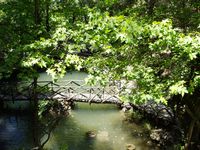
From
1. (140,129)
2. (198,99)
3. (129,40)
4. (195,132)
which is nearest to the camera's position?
(129,40)

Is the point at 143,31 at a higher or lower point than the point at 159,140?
higher

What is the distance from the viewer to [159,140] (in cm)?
1720

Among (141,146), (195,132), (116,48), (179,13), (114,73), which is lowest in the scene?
(141,146)

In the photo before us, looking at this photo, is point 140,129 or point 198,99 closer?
point 198,99

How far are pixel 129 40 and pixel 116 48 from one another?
7.52 feet

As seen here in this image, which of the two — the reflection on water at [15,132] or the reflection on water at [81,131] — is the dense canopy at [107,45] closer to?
the reflection on water at [81,131]

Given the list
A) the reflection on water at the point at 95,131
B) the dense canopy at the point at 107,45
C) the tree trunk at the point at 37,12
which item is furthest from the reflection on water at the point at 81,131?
the tree trunk at the point at 37,12

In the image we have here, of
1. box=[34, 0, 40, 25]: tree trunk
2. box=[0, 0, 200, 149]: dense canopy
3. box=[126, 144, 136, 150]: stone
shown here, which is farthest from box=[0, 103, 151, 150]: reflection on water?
box=[34, 0, 40, 25]: tree trunk

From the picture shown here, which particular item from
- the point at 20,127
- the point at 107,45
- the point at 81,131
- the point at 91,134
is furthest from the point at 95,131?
the point at 107,45

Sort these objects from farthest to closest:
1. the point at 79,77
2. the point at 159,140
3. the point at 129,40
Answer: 1. the point at 79,77
2. the point at 159,140
3. the point at 129,40

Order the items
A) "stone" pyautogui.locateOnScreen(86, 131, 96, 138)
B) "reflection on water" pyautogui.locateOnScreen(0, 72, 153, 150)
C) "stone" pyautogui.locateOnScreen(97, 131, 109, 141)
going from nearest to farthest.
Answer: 1. "reflection on water" pyautogui.locateOnScreen(0, 72, 153, 150)
2. "stone" pyautogui.locateOnScreen(97, 131, 109, 141)
3. "stone" pyautogui.locateOnScreen(86, 131, 96, 138)

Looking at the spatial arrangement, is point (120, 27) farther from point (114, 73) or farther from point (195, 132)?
point (195, 132)

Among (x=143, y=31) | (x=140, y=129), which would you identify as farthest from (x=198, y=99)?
(x=140, y=129)

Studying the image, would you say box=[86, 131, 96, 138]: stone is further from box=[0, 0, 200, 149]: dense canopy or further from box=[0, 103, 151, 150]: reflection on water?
box=[0, 0, 200, 149]: dense canopy
